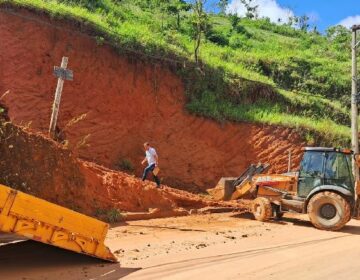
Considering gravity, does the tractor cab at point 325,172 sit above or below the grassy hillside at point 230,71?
below

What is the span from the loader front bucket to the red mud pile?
3939 millimetres

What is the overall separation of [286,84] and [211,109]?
40.0 feet

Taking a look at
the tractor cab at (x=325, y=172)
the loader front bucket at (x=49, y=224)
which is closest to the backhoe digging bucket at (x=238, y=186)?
the tractor cab at (x=325, y=172)

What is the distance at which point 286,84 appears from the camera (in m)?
33.6

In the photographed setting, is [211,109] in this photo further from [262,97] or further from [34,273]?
[34,273]

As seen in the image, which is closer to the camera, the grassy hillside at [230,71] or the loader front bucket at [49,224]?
the loader front bucket at [49,224]

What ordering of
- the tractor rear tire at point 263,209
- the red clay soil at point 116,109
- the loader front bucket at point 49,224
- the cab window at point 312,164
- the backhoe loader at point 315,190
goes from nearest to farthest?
the loader front bucket at point 49,224 → the backhoe loader at point 315,190 → the cab window at point 312,164 → the tractor rear tire at point 263,209 → the red clay soil at point 116,109

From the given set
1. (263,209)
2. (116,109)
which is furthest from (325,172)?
(116,109)

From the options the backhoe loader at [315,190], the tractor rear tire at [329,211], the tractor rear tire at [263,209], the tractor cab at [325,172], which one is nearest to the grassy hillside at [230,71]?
the backhoe loader at [315,190]

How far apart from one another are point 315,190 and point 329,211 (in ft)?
2.27

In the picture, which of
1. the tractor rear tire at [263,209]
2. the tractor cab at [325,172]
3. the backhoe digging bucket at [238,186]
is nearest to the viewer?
the tractor cab at [325,172]

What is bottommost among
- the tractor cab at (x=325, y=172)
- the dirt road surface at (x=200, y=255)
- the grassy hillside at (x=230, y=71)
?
the dirt road surface at (x=200, y=255)

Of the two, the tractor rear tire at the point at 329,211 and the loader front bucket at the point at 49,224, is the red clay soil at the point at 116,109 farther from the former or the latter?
the loader front bucket at the point at 49,224

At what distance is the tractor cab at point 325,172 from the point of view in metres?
13.5
